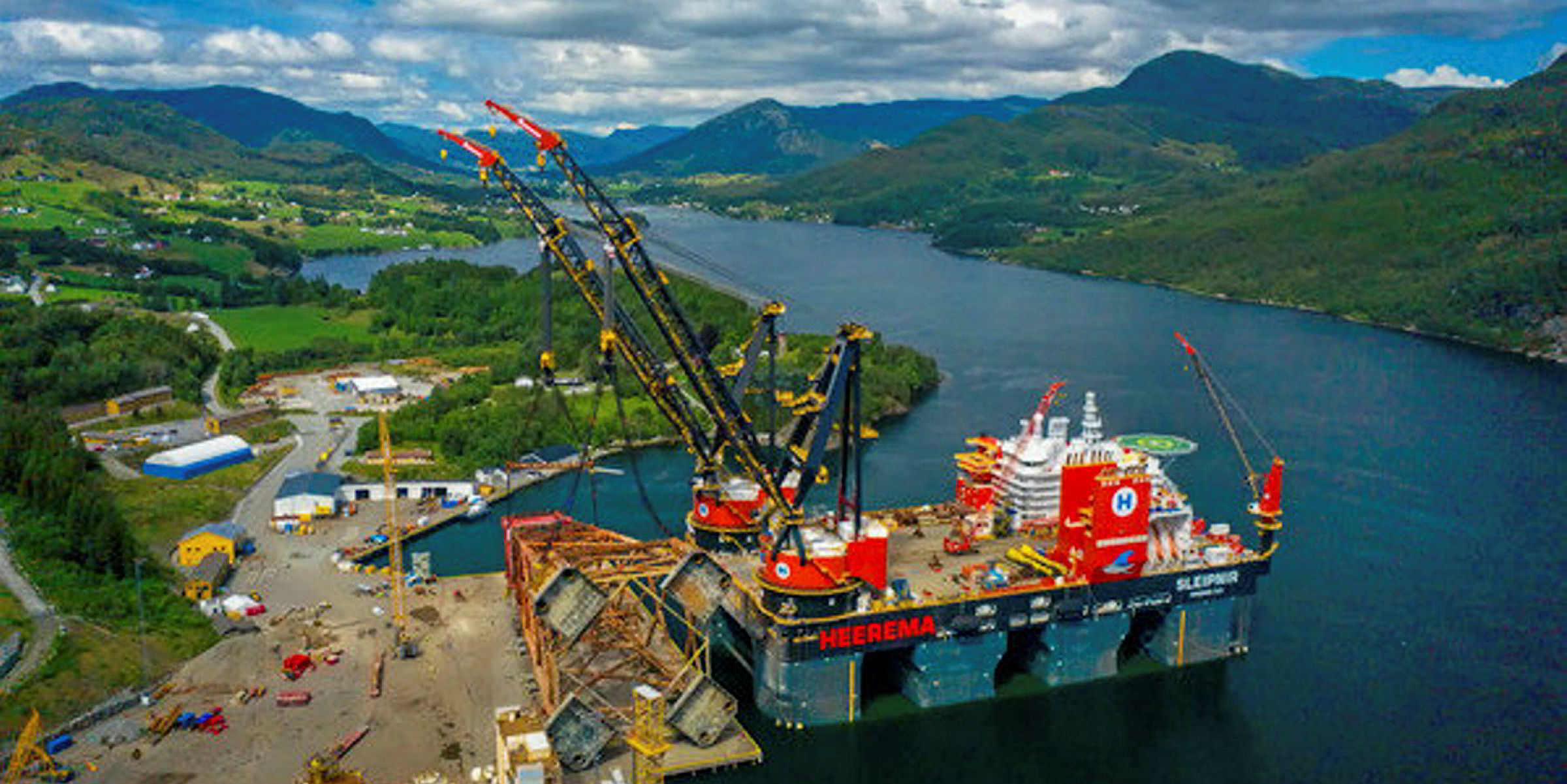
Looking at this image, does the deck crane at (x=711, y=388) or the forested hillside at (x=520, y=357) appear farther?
the forested hillside at (x=520, y=357)

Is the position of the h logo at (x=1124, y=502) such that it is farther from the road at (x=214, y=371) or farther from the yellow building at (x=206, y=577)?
the road at (x=214, y=371)


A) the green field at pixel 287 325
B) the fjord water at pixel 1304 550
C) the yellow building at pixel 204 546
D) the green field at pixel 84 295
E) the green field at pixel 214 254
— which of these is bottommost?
the fjord water at pixel 1304 550

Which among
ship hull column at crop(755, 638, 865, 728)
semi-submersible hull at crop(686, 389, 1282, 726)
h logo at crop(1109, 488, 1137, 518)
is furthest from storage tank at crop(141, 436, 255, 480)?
h logo at crop(1109, 488, 1137, 518)

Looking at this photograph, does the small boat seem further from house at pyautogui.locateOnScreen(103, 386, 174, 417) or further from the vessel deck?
house at pyautogui.locateOnScreen(103, 386, 174, 417)

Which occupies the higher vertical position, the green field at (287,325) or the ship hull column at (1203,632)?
the green field at (287,325)

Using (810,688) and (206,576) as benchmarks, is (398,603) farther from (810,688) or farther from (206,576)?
(810,688)

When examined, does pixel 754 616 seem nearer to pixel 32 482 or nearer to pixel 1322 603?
pixel 1322 603

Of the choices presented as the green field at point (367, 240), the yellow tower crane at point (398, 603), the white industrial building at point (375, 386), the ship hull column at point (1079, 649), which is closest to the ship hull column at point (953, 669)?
the ship hull column at point (1079, 649)
